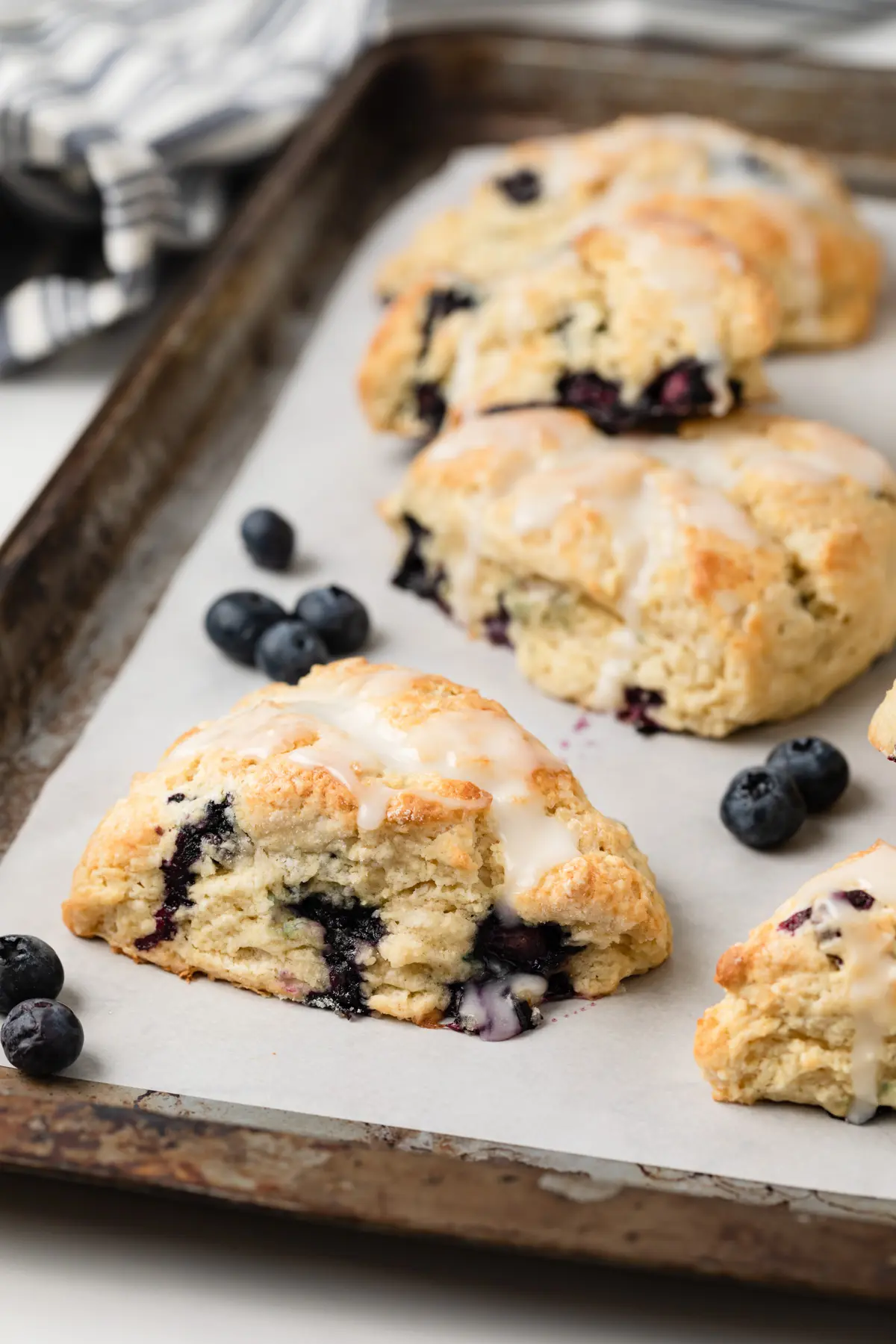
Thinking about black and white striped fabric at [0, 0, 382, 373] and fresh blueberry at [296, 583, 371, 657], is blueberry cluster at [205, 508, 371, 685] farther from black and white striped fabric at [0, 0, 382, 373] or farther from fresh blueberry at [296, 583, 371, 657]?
black and white striped fabric at [0, 0, 382, 373]

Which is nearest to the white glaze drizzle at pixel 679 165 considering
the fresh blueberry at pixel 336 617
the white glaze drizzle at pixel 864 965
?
the fresh blueberry at pixel 336 617

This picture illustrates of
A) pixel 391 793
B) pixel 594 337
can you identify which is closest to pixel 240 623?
pixel 391 793

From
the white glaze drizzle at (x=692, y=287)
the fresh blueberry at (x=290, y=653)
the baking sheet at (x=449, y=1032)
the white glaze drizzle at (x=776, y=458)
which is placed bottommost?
the baking sheet at (x=449, y=1032)

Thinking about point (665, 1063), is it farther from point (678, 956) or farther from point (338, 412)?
Result: point (338, 412)

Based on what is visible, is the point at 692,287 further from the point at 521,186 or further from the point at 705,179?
the point at 521,186

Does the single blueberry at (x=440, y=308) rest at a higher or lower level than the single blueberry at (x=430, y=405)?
higher

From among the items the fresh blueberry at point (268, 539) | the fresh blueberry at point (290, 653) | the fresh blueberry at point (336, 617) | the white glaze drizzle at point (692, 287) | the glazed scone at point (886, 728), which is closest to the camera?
the glazed scone at point (886, 728)

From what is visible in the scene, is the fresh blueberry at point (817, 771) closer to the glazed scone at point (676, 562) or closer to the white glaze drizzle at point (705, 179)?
the glazed scone at point (676, 562)

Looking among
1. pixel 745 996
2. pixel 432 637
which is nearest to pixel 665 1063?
pixel 745 996
